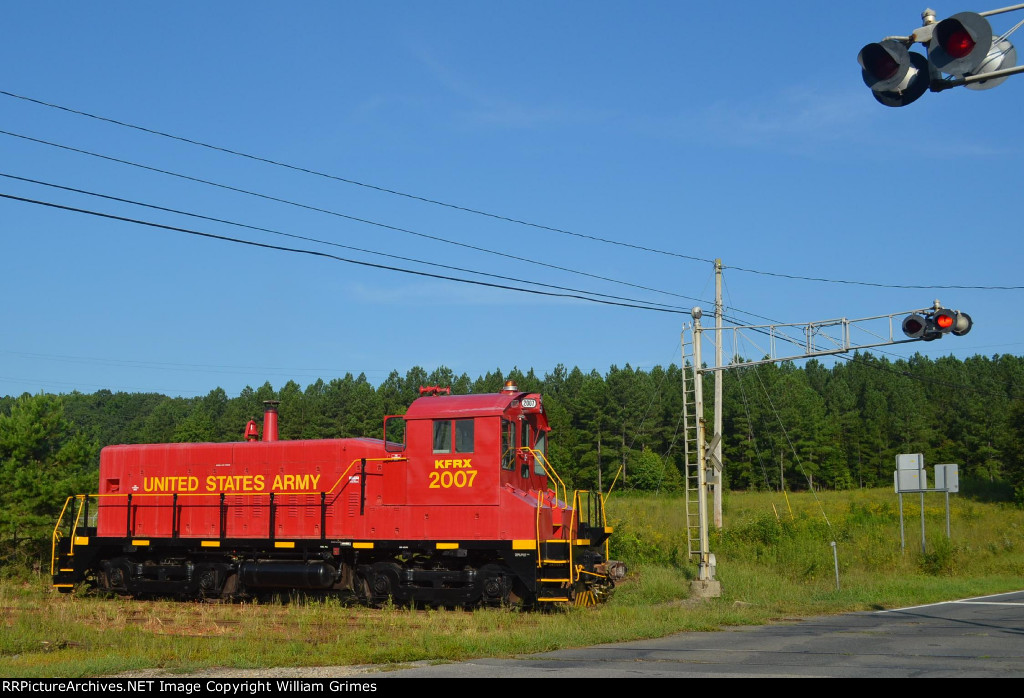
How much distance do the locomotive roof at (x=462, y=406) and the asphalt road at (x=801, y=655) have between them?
19.3ft

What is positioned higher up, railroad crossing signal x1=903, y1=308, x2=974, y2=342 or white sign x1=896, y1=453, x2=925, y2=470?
railroad crossing signal x1=903, y1=308, x2=974, y2=342

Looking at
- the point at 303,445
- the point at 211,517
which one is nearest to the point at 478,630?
the point at 303,445

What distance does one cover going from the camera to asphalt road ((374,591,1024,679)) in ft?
33.8

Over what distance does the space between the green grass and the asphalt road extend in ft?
3.01

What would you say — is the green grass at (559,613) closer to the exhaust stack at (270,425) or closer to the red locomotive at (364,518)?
the red locomotive at (364,518)

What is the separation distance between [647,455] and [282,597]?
212 ft

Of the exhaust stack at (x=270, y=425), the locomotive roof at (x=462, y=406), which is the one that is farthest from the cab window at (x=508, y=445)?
the exhaust stack at (x=270, y=425)

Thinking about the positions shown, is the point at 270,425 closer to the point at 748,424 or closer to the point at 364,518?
the point at 364,518

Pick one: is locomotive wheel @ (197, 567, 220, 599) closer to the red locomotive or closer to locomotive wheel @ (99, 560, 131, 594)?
the red locomotive

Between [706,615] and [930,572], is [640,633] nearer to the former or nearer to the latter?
[706,615]

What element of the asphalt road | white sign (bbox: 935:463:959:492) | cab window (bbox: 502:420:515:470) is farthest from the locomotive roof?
white sign (bbox: 935:463:959:492)

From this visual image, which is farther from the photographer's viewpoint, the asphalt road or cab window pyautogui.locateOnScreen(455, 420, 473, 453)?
cab window pyautogui.locateOnScreen(455, 420, 473, 453)

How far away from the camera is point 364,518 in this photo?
63.0 ft

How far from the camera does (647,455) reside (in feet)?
273
